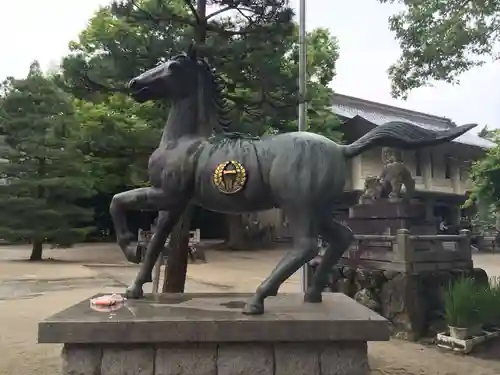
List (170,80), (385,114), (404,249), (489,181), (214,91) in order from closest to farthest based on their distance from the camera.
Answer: (170,80), (214,91), (404,249), (489,181), (385,114)

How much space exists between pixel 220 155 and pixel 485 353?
432 centimetres

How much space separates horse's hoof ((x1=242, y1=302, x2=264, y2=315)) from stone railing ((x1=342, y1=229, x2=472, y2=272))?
4.25 meters

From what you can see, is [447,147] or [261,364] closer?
[261,364]

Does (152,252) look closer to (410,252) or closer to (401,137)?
(401,137)

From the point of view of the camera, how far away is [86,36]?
49.1ft

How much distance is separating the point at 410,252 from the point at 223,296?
3.88 m

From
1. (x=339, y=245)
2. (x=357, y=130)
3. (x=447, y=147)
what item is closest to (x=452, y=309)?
(x=339, y=245)

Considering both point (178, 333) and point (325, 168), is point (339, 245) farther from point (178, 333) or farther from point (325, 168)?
point (178, 333)

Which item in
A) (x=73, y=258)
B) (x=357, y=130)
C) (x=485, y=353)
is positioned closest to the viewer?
(x=485, y=353)

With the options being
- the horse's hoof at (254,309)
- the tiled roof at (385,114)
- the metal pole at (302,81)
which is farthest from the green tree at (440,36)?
the tiled roof at (385,114)

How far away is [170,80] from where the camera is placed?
3.35 metres

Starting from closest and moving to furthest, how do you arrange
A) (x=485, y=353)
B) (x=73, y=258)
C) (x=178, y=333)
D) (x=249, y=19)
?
(x=178, y=333), (x=485, y=353), (x=249, y=19), (x=73, y=258)

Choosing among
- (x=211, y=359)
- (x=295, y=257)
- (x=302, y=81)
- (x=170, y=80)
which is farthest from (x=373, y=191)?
(x=211, y=359)

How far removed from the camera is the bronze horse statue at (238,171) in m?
2.88
